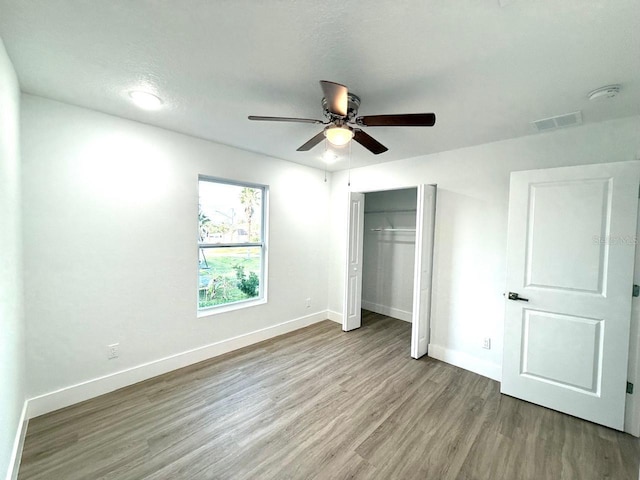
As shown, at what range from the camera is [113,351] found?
8.14ft

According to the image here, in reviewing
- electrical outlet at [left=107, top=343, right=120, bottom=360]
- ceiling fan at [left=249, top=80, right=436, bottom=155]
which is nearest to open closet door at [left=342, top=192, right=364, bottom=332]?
ceiling fan at [left=249, top=80, right=436, bottom=155]

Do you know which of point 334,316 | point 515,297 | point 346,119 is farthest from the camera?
point 334,316

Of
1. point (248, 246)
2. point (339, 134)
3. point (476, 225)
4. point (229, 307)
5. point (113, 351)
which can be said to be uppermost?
point (339, 134)

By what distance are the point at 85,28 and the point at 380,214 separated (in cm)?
444

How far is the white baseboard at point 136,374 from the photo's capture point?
2.17 meters

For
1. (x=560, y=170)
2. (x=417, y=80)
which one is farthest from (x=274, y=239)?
(x=560, y=170)

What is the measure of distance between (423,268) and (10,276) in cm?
365

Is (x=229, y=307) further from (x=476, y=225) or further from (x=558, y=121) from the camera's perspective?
(x=558, y=121)

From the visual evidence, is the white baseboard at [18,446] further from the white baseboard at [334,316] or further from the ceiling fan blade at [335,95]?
the white baseboard at [334,316]

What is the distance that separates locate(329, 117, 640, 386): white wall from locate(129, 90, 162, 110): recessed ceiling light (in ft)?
8.31

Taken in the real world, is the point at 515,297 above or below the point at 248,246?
below

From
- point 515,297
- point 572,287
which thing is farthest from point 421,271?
point 572,287

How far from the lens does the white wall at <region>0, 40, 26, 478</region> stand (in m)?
1.46

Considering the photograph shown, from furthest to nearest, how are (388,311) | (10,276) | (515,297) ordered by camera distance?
1. (388,311)
2. (515,297)
3. (10,276)
